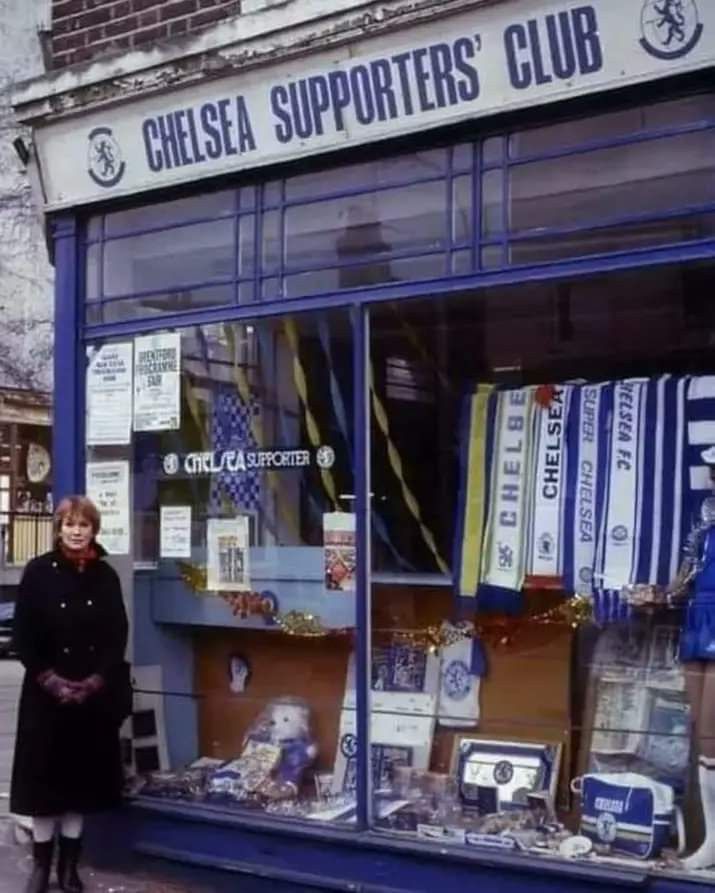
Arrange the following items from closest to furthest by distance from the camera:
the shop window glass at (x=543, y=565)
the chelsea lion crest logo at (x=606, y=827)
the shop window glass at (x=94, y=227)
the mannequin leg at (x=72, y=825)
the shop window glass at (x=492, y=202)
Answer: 1. the chelsea lion crest logo at (x=606, y=827)
2. the shop window glass at (x=543, y=565)
3. the shop window glass at (x=492, y=202)
4. the mannequin leg at (x=72, y=825)
5. the shop window glass at (x=94, y=227)

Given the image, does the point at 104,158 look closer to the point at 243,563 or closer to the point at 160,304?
the point at 160,304

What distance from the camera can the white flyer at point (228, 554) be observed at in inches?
275

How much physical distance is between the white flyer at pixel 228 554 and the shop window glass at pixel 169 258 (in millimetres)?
1126

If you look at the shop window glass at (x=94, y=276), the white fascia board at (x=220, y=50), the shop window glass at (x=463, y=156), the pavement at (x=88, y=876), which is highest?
the white fascia board at (x=220, y=50)

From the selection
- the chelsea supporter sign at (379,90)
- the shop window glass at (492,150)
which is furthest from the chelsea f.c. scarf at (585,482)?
the chelsea supporter sign at (379,90)

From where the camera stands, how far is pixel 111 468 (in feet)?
23.9

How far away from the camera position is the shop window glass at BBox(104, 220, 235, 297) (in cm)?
688

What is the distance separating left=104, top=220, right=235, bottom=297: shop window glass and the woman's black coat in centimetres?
146

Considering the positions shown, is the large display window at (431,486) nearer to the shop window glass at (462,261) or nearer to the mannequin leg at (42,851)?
the shop window glass at (462,261)

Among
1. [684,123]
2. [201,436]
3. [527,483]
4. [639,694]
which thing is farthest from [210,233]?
[639,694]

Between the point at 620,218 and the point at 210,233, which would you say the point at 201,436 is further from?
the point at 620,218

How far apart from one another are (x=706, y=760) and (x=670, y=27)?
2654 millimetres

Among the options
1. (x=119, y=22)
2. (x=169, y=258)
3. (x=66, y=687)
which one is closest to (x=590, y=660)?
(x=66, y=687)

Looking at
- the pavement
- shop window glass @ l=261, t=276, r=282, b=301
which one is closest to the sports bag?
the pavement
